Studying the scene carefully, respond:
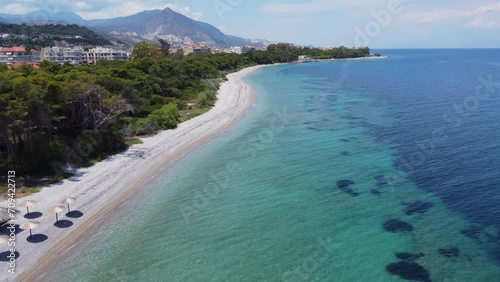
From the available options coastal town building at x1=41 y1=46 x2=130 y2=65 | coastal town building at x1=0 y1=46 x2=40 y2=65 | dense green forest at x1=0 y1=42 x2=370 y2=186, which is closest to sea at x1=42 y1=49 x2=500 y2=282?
dense green forest at x1=0 y1=42 x2=370 y2=186

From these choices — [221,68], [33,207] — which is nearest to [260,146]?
[33,207]

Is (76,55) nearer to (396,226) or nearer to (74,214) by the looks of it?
(74,214)

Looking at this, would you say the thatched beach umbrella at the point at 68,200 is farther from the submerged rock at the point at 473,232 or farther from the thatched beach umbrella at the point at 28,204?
the submerged rock at the point at 473,232

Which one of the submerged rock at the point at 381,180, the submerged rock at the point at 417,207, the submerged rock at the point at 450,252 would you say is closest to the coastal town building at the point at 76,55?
the submerged rock at the point at 381,180

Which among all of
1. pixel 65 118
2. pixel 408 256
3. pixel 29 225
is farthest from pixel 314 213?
pixel 65 118

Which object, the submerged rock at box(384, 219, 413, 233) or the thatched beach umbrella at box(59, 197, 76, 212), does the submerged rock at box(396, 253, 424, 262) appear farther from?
the thatched beach umbrella at box(59, 197, 76, 212)

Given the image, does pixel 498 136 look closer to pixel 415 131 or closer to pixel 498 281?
pixel 415 131
